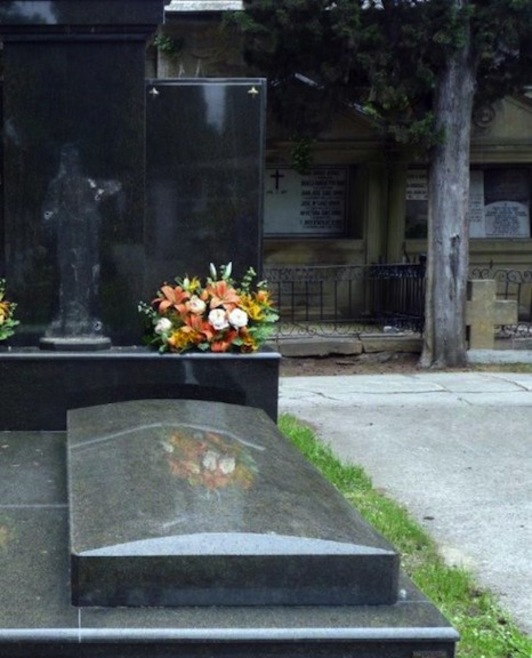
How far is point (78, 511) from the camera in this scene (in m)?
3.45

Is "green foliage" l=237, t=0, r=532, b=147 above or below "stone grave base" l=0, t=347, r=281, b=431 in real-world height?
above

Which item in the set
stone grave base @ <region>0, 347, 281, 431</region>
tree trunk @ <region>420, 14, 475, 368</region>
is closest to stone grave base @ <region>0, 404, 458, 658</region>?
stone grave base @ <region>0, 347, 281, 431</region>

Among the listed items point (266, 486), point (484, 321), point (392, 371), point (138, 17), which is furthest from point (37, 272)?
point (484, 321)

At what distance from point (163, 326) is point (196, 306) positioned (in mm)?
190

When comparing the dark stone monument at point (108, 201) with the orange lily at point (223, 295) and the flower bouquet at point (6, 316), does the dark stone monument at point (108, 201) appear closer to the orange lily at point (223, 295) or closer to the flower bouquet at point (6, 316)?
the flower bouquet at point (6, 316)

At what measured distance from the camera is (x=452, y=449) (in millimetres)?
8266

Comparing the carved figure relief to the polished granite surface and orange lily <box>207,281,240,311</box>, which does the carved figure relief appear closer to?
orange lily <box>207,281,240,311</box>

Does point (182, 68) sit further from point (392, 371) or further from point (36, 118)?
point (36, 118)

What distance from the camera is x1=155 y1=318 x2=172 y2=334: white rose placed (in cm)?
545

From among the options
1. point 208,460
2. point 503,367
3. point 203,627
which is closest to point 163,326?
point 208,460

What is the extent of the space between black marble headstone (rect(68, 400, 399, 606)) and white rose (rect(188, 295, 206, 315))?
146 cm

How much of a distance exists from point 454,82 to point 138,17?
7.24 metres

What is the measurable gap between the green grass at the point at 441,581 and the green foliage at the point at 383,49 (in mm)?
5805

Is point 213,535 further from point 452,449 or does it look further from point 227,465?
point 452,449
